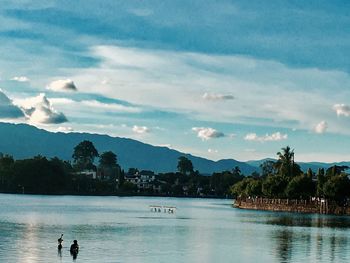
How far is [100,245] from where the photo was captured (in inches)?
3009

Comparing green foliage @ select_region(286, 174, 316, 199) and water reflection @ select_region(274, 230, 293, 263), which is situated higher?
green foliage @ select_region(286, 174, 316, 199)

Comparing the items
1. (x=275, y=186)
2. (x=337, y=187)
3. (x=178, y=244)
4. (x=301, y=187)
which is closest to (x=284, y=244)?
(x=178, y=244)

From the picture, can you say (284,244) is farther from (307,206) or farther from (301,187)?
(307,206)

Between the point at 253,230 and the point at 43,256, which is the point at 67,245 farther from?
the point at 253,230

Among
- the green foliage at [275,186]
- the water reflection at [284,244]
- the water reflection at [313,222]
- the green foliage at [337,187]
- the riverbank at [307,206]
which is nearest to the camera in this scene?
the water reflection at [284,244]

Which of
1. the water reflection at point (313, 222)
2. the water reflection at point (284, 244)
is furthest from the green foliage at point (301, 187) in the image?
the water reflection at point (284, 244)

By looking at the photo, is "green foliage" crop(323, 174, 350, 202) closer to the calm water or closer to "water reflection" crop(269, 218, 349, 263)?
the calm water

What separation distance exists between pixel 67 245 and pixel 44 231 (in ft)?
71.1

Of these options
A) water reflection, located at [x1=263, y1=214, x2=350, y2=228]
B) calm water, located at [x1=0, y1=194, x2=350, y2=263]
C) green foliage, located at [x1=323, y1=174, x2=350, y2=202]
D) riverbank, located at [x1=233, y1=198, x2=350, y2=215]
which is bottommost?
calm water, located at [x1=0, y1=194, x2=350, y2=263]

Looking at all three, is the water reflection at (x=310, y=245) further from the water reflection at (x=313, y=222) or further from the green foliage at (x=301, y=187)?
the green foliage at (x=301, y=187)

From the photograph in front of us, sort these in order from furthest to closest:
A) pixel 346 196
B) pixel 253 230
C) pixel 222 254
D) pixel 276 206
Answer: pixel 276 206 → pixel 346 196 → pixel 253 230 → pixel 222 254

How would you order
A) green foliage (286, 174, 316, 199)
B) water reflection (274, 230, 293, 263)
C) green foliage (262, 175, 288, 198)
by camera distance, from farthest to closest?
green foliage (262, 175, 288, 198) < green foliage (286, 174, 316, 199) < water reflection (274, 230, 293, 263)

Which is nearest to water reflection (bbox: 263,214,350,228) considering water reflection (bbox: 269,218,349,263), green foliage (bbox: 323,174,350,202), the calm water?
the calm water

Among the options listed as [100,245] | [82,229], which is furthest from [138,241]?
[82,229]
